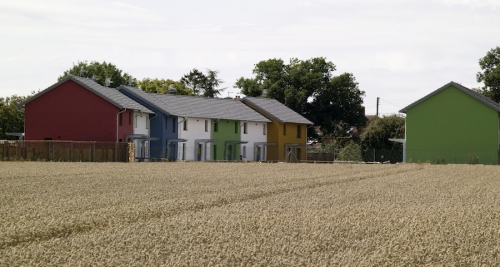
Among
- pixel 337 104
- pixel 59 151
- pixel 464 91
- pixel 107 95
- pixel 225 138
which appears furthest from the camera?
pixel 337 104

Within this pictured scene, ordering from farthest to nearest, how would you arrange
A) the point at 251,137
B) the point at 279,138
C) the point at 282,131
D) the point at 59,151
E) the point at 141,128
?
the point at 282,131 < the point at 279,138 < the point at 251,137 < the point at 141,128 < the point at 59,151

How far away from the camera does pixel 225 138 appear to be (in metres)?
76.8

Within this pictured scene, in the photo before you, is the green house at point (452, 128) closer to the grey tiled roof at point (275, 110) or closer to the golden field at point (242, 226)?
the grey tiled roof at point (275, 110)

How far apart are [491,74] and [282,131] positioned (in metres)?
21.0

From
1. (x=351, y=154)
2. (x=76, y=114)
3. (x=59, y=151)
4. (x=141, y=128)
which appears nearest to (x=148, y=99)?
(x=141, y=128)

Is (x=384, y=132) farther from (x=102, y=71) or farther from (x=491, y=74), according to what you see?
(x=102, y=71)

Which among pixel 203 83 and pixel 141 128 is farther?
pixel 203 83

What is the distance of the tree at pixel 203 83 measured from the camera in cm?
11138

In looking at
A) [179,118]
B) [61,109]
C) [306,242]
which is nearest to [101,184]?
[306,242]

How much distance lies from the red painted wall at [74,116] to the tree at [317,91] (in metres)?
37.4

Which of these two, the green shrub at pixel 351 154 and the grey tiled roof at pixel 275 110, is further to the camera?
the grey tiled roof at pixel 275 110

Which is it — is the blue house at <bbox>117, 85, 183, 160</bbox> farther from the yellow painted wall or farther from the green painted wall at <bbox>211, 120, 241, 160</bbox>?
the yellow painted wall

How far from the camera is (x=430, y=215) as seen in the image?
19203mm

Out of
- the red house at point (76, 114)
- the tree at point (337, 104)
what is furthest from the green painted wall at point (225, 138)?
the tree at point (337, 104)
